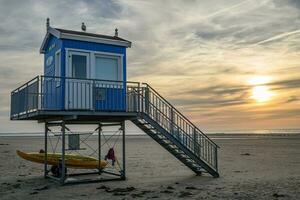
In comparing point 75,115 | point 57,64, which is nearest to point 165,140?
point 75,115

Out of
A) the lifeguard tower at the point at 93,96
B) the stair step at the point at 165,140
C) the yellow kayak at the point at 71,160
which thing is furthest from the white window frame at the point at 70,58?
the yellow kayak at the point at 71,160

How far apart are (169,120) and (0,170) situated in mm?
13028

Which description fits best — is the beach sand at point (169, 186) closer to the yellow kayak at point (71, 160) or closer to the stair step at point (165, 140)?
the stair step at point (165, 140)

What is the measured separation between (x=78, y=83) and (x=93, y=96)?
34.7 inches

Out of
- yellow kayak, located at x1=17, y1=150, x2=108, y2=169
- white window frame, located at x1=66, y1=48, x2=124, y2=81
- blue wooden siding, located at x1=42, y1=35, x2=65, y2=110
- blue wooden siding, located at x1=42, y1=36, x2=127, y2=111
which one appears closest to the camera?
blue wooden siding, located at x1=42, y1=35, x2=65, y2=110

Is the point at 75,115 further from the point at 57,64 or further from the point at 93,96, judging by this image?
the point at 57,64

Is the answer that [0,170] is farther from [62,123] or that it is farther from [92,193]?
[92,193]

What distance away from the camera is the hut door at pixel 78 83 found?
1761 cm

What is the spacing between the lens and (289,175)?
21.8m

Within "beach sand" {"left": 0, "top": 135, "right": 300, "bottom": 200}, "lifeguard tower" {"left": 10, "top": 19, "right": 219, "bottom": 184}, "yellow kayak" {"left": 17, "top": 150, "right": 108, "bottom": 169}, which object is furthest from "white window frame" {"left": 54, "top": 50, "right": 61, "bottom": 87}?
"beach sand" {"left": 0, "top": 135, "right": 300, "bottom": 200}

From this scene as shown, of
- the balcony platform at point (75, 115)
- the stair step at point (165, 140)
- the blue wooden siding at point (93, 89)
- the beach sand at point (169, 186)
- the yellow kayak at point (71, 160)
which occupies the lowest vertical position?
the beach sand at point (169, 186)

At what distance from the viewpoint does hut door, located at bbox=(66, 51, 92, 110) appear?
1761cm

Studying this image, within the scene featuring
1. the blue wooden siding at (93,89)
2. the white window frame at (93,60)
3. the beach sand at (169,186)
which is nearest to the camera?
the beach sand at (169,186)

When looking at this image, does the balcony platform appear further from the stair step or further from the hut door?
the stair step
